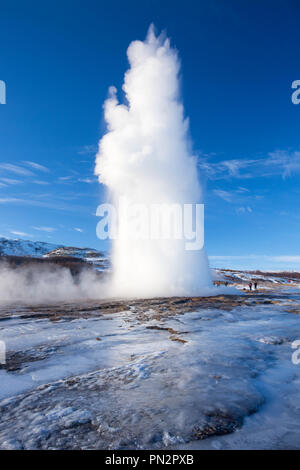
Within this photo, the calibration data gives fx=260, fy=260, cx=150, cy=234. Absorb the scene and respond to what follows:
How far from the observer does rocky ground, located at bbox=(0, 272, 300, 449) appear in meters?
2.65

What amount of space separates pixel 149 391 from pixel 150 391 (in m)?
0.01

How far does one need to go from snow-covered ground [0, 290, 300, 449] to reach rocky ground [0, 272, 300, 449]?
0.01m

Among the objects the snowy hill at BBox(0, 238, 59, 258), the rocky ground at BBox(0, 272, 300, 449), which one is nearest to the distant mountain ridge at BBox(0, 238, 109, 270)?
the snowy hill at BBox(0, 238, 59, 258)

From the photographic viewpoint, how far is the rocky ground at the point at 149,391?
2.65 meters

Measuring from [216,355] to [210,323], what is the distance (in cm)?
415

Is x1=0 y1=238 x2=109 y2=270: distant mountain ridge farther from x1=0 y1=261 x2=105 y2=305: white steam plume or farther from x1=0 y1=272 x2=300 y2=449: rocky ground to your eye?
x1=0 y1=272 x2=300 y2=449: rocky ground

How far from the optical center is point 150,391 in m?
3.77

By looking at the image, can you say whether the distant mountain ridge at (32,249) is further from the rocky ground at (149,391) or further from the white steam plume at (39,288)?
the rocky ground at (149,391)

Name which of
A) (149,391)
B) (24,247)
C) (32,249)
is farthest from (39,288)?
(24,247)

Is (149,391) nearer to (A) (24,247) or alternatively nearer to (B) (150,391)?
(B) (150,391)

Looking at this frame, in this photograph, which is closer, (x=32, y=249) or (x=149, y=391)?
(x=149, y=391)

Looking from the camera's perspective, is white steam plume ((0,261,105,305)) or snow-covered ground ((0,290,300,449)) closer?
snow-covered ground ((0,290,300,449))

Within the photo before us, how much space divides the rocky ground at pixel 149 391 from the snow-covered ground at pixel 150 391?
12 mm

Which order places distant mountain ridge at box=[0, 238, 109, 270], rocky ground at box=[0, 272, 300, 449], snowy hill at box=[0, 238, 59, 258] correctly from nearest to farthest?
1. rocky ground at box=[0, 272, 300, 449]
2. distant mountain ridge at box=[0, 238, 109, 270]
3. snowy hill at box=[0, 238, 59, 258]
